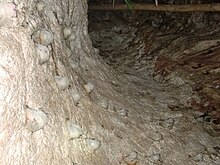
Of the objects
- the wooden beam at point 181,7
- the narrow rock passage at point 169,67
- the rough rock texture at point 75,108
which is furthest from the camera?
the wooden beam at point 181,7

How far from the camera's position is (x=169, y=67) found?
105 inches

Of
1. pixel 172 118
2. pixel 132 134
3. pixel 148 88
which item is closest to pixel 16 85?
pixel 132 134

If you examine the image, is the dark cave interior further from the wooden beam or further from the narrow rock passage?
the wooden beam

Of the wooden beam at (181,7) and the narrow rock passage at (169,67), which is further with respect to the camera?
the wooden beam at (181,7)

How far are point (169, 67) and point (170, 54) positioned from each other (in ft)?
0.51

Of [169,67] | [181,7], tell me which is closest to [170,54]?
[169,67]

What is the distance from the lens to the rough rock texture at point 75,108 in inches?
52.7

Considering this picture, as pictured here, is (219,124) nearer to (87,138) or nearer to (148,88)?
(148,88)

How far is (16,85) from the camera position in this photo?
1.33 metres

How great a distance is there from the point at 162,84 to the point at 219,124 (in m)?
0.48

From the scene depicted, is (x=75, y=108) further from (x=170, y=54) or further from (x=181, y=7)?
(x=181, y=7)

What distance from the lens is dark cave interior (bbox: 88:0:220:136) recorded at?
2418mm

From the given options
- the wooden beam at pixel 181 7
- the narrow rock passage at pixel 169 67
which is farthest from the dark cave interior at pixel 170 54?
the wooden beam at pixel 181 7

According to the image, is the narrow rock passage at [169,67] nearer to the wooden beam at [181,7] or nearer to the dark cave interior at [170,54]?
the dark cave interior at [170,54]
